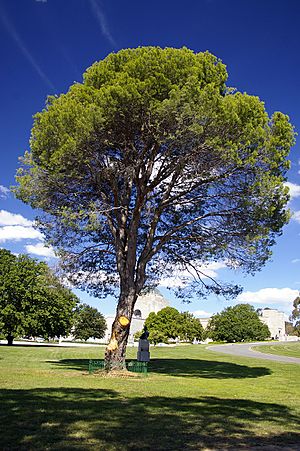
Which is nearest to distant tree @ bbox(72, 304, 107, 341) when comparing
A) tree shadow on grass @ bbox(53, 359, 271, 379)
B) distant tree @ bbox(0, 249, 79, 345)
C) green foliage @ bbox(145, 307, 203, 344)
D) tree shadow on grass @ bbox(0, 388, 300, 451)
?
green foliage @ bbox(145, 307, 203, 344)

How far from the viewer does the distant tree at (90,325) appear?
78000 millimetres

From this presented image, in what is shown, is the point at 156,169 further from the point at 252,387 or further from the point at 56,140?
the point at 252,387

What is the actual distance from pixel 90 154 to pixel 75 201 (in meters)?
2.06

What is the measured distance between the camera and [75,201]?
1588cm

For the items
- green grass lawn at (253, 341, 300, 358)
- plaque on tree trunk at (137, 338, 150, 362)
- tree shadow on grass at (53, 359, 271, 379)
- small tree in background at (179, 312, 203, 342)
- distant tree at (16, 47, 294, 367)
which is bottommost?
tree shadow on grass at (53, 359, 271, 379)

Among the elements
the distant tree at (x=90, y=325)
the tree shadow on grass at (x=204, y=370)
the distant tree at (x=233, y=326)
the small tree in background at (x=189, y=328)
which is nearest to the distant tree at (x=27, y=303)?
the tree shadow on grass at (x=204, y=370)

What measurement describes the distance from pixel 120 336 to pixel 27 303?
28.4 m

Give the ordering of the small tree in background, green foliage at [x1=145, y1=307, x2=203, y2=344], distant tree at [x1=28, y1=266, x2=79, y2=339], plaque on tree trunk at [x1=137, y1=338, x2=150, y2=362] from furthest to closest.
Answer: the small tree in background → green foliage at [x1=145, y1=307, x2=203, y2=344] → distant tree at [x1=28, y1=266, x2=79, y2=339] → plaque on tree trunk at [x1=137, y1=338, x2=150, y2=362]

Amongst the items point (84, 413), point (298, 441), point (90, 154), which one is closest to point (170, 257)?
point (90, 154)

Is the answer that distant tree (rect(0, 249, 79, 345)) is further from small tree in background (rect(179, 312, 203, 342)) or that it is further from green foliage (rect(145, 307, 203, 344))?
small tree in background (rect(179, 312, 203, 342))

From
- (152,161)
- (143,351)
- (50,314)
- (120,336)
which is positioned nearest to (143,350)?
(143,351)

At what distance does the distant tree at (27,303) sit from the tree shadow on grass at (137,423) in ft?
104

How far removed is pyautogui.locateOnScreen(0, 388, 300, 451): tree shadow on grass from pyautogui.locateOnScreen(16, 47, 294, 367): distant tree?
6.38 meters

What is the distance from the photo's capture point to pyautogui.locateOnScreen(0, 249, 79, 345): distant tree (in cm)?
4059
